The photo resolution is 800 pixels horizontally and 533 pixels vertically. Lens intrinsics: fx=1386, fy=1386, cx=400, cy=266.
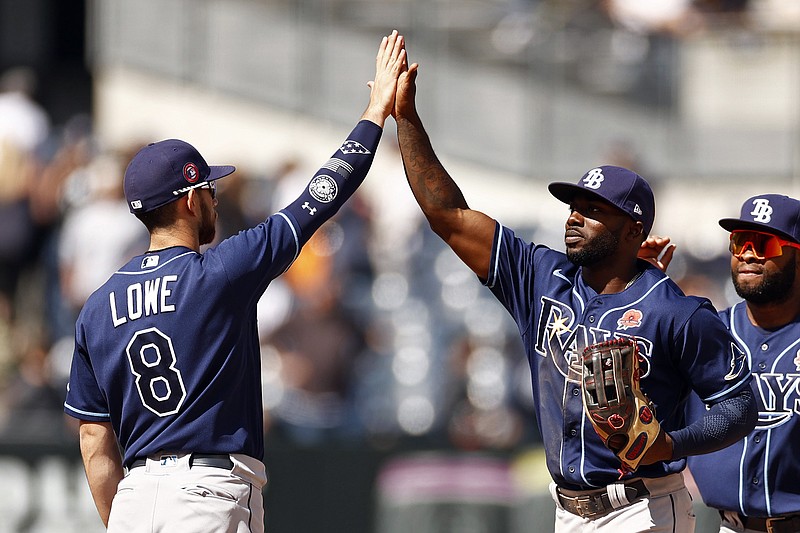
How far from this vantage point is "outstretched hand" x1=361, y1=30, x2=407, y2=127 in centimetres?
577

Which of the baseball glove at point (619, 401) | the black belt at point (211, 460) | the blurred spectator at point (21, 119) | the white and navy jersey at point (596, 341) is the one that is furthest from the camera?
the blurred spectator at point (21, 119)

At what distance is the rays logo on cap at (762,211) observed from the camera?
18.7ft

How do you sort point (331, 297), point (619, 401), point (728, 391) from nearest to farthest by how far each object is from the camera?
point (619, 401) → point (728, 391) → point (331, 297)

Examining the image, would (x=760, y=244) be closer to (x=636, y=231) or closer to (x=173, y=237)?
(x=636, y=231)

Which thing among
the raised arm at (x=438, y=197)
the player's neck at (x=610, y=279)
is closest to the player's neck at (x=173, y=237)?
the raised arm at (x=438, y=197)

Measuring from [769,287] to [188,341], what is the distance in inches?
95.0

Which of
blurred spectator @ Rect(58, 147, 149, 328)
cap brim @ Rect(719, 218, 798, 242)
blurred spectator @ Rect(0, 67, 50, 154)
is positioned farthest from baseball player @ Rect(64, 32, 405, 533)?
blurred spectator @ Rect(0, 67, 50, 154)

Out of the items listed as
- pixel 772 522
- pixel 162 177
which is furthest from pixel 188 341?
pixel 772 522

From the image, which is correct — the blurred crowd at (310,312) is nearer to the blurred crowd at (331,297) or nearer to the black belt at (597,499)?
the blurred crowd at (331,297)

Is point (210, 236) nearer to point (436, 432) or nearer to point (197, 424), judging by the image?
point (197, 424)

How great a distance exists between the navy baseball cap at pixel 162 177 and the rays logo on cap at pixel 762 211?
2233 millimetres

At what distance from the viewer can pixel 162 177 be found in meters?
5.18

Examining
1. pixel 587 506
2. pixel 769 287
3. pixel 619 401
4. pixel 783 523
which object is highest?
pixel 769 287

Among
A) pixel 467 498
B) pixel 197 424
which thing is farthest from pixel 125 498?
pixel 467 498
